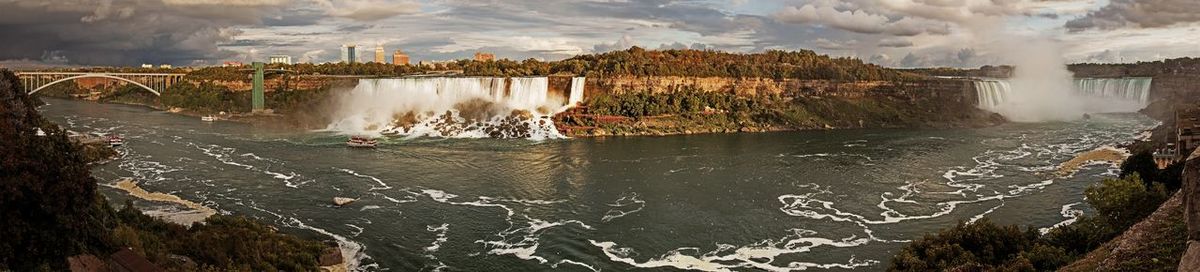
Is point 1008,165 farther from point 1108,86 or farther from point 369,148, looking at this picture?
point 1108,86

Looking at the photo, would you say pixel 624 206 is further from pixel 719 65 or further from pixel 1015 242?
pixel 719 65

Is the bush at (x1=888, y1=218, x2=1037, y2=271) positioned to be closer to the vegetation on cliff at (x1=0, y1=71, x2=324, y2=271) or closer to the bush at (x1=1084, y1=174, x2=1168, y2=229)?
the bush at (x1=1084, y1=174, x2=1168, y2=229)

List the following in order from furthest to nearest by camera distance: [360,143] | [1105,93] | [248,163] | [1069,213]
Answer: [1105,93] → [360,143] → [248,163] → [1069,213]

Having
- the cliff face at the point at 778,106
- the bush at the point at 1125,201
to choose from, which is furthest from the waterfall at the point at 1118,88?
the bush at the point at 1125,201

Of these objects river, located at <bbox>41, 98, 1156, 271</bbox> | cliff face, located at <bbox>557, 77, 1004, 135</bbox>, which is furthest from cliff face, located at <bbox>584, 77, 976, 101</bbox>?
river, located at <bbox>41, 98, 1156, 271</bbox>

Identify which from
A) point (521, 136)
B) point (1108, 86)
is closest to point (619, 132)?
point (521, 136)

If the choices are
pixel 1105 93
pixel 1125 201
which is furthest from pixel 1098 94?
pixel 1125 201
